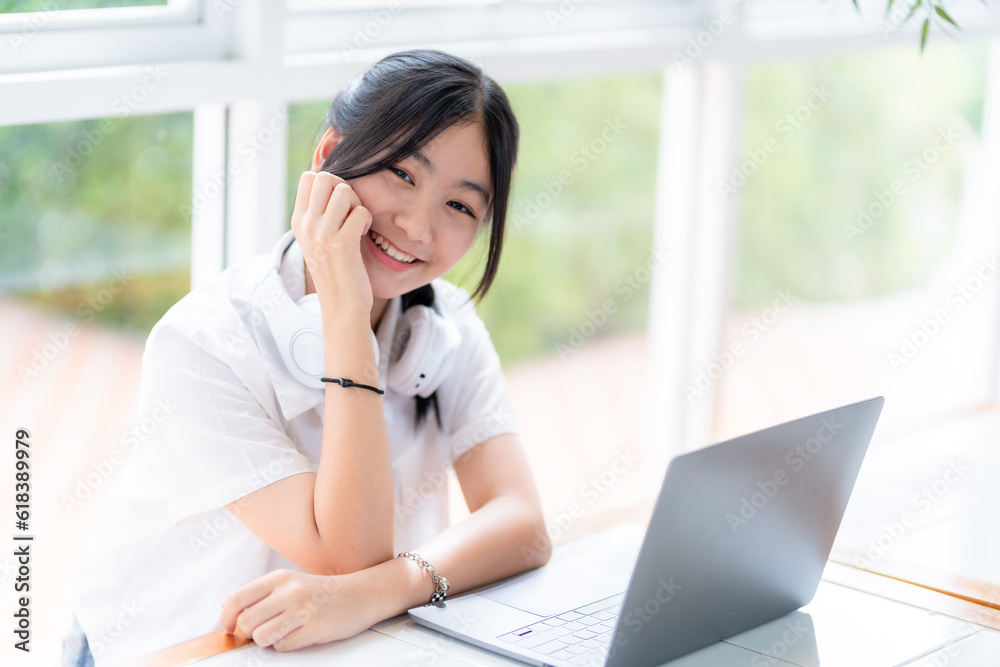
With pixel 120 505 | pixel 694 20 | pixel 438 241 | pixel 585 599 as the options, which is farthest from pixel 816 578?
pixel 694 20

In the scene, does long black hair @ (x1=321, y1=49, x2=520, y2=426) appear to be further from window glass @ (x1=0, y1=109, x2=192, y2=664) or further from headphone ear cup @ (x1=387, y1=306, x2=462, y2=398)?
window glass @ (x1=0, y1=109, x2=192, y2=664)

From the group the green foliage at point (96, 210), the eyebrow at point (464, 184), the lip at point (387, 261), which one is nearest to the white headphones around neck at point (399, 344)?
the lip at point (387, 261)

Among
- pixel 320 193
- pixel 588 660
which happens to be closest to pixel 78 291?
pixel 320 193

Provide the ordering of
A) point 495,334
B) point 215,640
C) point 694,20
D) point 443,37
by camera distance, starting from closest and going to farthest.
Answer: point 215,640 < point 443,37 < point 694,20 < point 495,334

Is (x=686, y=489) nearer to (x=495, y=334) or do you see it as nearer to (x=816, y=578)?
(x=816, y=578)

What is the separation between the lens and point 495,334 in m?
6.04

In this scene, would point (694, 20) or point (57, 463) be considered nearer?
point (694, 20)

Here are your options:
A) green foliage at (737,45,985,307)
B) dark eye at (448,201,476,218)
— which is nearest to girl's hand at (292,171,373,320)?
dark eye at (448,201,476,218)

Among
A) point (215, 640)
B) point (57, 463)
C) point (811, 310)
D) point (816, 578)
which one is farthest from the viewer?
point (811, 310)

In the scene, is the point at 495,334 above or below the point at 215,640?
above

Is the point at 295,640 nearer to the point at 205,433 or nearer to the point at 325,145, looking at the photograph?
the point at 205,433

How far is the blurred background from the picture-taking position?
183cm

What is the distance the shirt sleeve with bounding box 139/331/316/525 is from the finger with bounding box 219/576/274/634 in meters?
0.17

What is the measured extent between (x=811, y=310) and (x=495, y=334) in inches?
78.2
